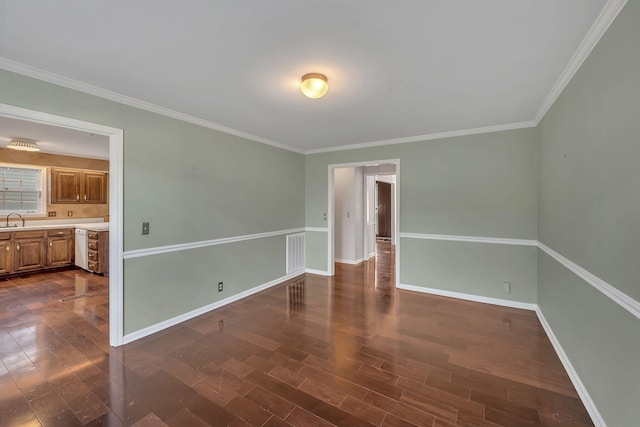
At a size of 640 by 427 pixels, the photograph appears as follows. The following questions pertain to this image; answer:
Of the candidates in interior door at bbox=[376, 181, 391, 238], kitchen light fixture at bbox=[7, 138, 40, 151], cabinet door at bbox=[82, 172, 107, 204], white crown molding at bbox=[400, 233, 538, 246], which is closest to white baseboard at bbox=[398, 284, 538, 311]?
white crown molding at bbox=[400, 233, 538, 246]

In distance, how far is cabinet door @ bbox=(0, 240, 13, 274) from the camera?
181 inches

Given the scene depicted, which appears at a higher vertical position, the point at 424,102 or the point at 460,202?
the point at 424,102

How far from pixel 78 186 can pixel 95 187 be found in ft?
0.98

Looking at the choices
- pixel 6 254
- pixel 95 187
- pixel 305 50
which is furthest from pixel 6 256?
pixel 305 50

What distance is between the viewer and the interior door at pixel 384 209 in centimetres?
983

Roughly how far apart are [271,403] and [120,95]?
3.05 m

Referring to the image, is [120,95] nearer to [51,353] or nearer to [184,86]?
[184,86]

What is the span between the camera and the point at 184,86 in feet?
7.80

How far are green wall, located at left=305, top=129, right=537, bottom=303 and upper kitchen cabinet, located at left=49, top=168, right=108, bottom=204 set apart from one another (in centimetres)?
606

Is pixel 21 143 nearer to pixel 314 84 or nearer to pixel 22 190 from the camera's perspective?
pixel 22 190

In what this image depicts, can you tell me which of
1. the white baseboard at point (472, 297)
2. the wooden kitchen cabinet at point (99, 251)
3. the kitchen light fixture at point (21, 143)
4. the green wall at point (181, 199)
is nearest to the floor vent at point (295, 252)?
the green wall at point (181, 199)

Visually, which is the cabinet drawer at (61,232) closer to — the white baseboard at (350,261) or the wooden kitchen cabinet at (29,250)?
the wooden kitchen cabinet at (29,250)

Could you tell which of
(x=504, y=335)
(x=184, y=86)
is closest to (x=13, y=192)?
(x=184, y=86)

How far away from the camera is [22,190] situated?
17.2 ft
